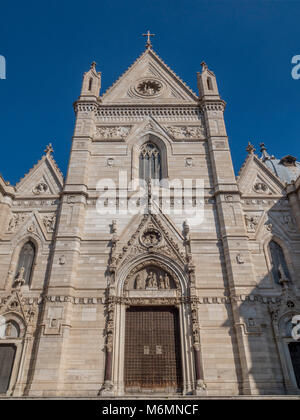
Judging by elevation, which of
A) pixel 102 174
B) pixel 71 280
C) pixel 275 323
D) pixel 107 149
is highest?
pixel 107 149

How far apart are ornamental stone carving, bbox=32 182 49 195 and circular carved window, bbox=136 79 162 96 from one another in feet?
31.4

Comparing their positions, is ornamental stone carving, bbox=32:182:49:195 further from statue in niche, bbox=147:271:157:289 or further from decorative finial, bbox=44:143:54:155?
statue in niche, bbox=147:271:157:289

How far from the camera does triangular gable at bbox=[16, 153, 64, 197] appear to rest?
660 inches

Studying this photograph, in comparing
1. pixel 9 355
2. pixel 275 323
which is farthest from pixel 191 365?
pixel 9 355

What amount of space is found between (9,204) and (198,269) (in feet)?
33.7

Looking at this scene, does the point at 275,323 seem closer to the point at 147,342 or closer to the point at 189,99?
the point at 147,342

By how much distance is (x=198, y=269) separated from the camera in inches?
553

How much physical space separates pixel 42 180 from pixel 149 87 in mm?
10530

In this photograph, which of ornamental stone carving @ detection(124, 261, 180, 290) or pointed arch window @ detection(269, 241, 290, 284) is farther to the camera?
pointed arch window @ detection(269, 241, 290, 284)

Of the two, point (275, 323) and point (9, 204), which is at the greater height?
point (9, 204)

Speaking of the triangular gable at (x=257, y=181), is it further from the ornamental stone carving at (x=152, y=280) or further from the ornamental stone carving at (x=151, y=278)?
the ornamental stone carving at (x=152, y=280)

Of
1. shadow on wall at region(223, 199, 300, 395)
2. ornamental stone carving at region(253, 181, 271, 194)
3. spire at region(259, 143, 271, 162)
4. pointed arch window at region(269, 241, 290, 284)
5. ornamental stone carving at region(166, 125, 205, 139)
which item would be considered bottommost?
shadow on wall at region(223, 199, 300, 395)

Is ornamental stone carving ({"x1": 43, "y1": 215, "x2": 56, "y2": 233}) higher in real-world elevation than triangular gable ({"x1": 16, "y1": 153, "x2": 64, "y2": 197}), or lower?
lower

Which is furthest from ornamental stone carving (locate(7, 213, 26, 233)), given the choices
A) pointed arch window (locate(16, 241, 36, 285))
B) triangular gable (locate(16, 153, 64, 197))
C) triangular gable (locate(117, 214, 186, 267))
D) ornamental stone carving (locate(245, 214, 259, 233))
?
ornamental stone carving (locate(245, 214, 259, 233))
